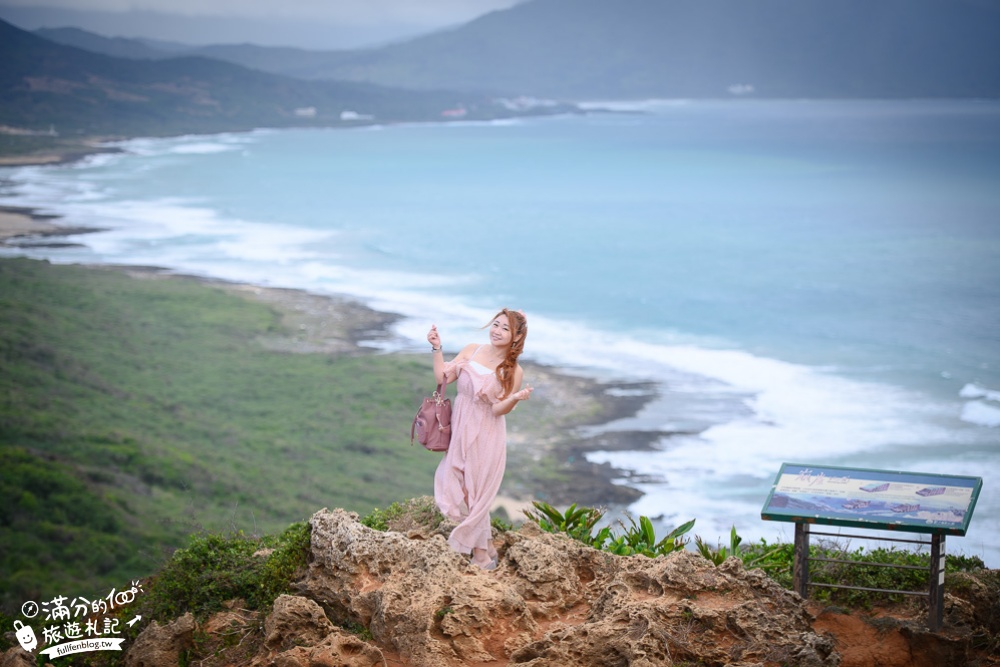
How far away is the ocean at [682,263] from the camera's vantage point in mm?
27203

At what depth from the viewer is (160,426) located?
90.5 feet

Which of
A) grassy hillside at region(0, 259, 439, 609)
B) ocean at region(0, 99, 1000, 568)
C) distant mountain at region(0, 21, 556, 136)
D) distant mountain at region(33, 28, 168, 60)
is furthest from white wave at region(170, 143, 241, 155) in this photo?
grassy hillside at region(0, 259, 439, 609)

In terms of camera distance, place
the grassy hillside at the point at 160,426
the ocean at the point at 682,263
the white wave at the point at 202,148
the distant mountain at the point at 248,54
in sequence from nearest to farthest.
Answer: the grassy hillside at the point at 160,426 < the ocean at the point at 682,263 < the white wave at the point at 202,148 < the distant mountain at the point at 248,54

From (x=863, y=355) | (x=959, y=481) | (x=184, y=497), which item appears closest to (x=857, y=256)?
(x=863, y=355)

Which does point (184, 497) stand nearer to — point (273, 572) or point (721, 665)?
point (273, 572)

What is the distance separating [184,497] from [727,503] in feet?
37.8

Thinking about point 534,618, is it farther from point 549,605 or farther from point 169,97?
point 169,97

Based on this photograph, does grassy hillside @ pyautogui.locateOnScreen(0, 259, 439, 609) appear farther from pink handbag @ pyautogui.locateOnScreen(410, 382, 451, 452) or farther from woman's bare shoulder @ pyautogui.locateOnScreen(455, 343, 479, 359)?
woman's bare shoulder @ pyautogui.locateOnScreen(455, 343, 479, 359)

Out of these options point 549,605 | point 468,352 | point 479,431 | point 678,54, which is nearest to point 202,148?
point 468,352

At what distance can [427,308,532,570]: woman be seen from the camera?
7844 mm

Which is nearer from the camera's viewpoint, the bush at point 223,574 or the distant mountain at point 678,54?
the bush at point 223,574

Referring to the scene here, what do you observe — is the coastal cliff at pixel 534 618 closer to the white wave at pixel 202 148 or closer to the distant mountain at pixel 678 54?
the white wave at pixel 202 148

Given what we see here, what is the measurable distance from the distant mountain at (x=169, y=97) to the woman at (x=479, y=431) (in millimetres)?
79653

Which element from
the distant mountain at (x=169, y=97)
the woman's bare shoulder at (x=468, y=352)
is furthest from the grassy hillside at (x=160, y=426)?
the distant mountain at (x=169, y=97)
